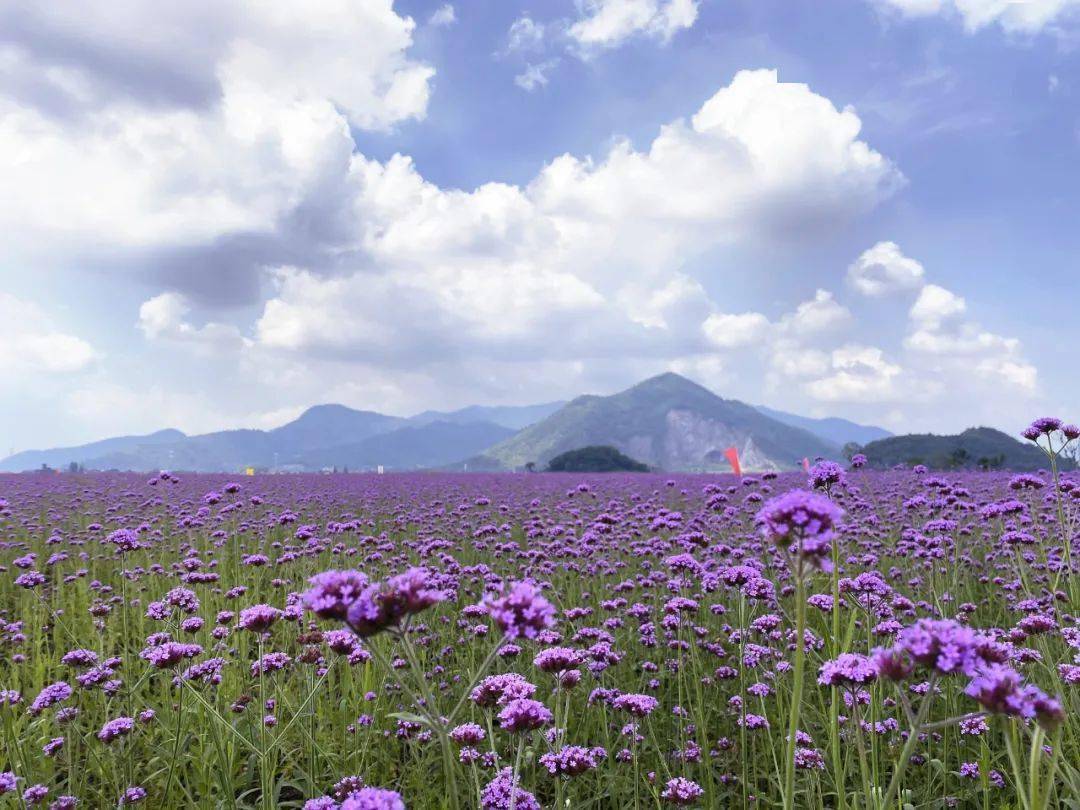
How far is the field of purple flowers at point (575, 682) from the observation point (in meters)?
1.82

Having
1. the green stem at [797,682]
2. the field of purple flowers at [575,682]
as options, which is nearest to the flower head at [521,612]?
the field of purple flowers at [575,682]

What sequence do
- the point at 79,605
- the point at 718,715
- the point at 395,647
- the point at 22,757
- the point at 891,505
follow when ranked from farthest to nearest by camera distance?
the point at 891,505, the point at 79,605, the point at 395,647, the point at 718,715, the point at 22,757

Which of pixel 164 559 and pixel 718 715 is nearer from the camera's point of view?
pixel 718 715

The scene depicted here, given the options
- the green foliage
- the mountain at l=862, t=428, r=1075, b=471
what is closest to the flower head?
the green foliage

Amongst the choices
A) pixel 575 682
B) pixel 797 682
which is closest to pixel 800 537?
pixel 797 682

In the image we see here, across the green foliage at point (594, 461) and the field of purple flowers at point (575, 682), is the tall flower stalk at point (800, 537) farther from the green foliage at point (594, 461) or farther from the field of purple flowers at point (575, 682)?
the green foliage at point (594, 461)

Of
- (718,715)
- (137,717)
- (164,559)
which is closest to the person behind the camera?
(137,717)

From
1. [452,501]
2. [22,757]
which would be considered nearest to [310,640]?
[22,757]

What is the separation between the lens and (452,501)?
17375mm

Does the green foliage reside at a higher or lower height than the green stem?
A: lower

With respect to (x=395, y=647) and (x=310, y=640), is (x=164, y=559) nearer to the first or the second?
(x=395, y=647)

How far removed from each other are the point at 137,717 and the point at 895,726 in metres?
4.84

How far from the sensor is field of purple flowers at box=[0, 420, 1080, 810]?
1.82 metres

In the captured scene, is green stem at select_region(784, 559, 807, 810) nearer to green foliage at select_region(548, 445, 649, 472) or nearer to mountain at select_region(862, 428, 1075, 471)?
green foliage at select_region(548, 445, 649, 472)
